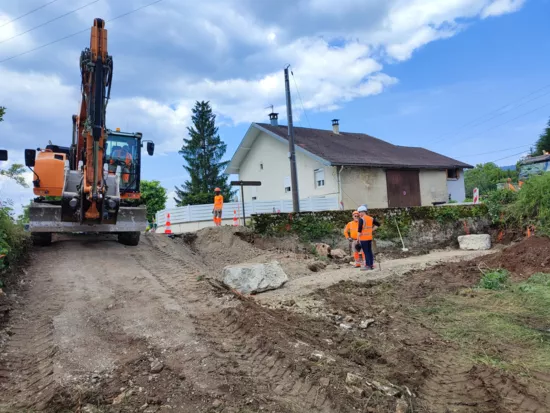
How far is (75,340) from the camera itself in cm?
504

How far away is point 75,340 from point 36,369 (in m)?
0.66

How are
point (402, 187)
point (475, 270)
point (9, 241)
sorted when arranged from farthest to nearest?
point (402, 187) → point (475, 270) → point (9, 241)

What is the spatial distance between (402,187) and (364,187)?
3.34 m

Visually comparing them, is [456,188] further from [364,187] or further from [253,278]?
[253,278]

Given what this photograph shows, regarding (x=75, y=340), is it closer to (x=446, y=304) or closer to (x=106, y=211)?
→ (x=106, y=211)

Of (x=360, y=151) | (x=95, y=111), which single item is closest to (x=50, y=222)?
(x=95, y=111)

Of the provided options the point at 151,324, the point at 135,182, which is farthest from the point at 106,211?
the point at 151,324

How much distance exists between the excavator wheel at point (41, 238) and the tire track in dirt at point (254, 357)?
4.90m

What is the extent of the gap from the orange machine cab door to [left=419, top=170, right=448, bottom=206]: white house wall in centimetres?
2129

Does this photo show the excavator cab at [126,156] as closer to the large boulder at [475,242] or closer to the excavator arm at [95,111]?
the excavator arm at [95,111]

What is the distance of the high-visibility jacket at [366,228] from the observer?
1095 cm

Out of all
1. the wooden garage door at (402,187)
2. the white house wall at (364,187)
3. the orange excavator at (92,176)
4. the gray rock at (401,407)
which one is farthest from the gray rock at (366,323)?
the wooden garage door at (402,187)

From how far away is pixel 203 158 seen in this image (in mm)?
38500

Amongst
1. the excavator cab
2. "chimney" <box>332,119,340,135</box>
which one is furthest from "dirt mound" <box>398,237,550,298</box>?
"chimney" <box>332,119,340,135</box>
